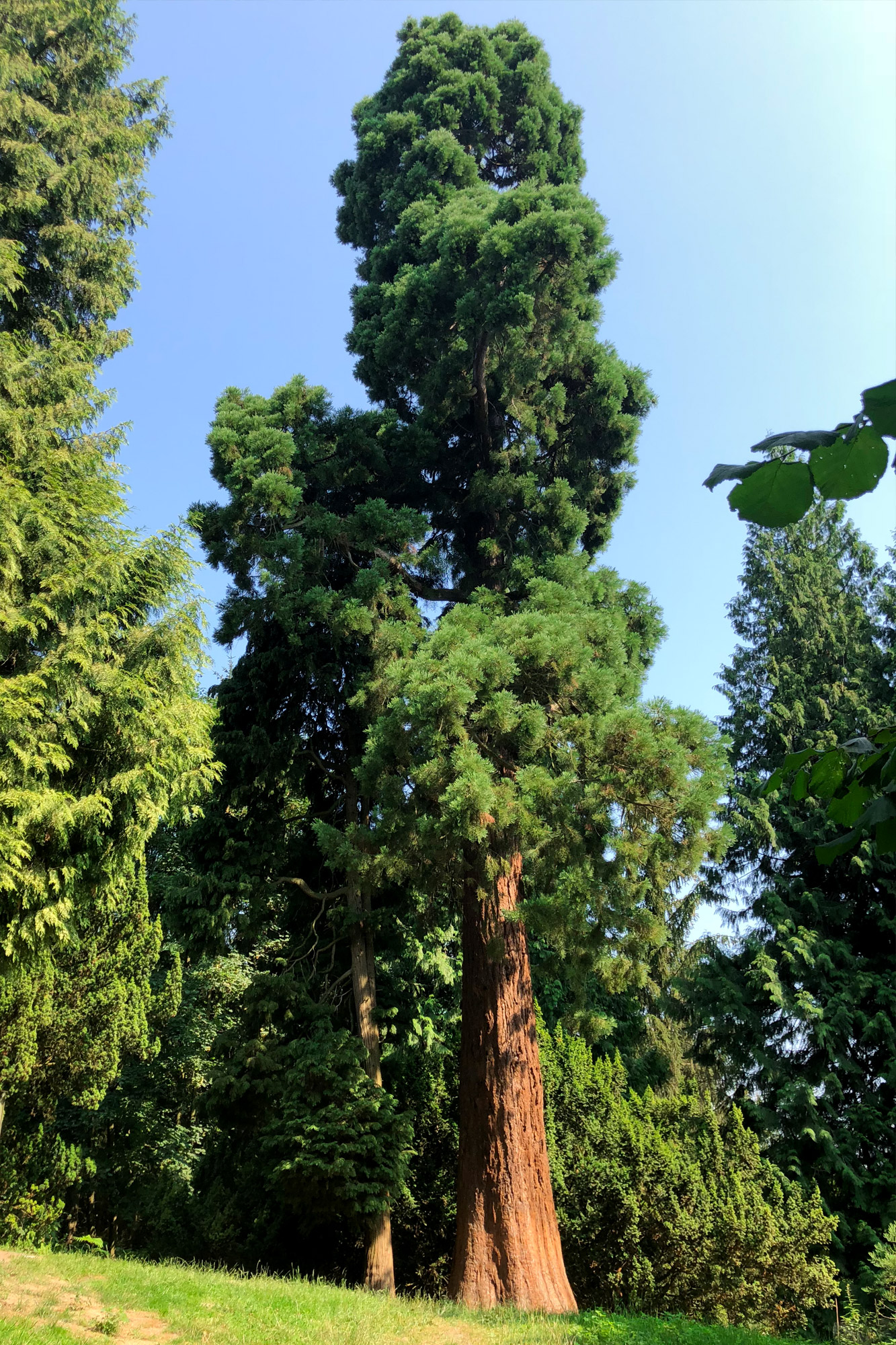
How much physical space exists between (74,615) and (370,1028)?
6258 millimetres

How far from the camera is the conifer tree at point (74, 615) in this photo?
267 inches

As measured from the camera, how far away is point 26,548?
7.21 m

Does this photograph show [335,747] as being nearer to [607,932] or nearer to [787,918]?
[607,932]

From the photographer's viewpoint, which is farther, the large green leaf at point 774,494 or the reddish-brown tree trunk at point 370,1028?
the reddish-brown tree trunk at point 370,1028

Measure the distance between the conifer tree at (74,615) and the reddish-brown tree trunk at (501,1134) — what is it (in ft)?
10.9

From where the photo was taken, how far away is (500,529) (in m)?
11.7

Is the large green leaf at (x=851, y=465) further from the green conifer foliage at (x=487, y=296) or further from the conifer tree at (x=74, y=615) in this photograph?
the green conifer foliage at (x=487, y=296)

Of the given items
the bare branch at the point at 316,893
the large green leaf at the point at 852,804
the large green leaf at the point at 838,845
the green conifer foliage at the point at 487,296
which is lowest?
the large green leaf at the point at 838,845

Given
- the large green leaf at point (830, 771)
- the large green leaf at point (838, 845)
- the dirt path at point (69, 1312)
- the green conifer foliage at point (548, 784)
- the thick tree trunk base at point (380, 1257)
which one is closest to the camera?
the large green leaf at point (838, 845)

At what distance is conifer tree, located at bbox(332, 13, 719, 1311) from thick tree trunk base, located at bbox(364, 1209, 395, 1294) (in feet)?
6.22

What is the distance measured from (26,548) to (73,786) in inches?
77.5

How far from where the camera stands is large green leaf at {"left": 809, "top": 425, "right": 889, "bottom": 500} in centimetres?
96

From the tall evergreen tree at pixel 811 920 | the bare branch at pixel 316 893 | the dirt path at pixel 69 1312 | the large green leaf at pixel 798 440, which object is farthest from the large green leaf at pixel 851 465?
the bare branch at pixel 316 893

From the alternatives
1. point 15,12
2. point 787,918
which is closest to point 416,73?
point 15,12
